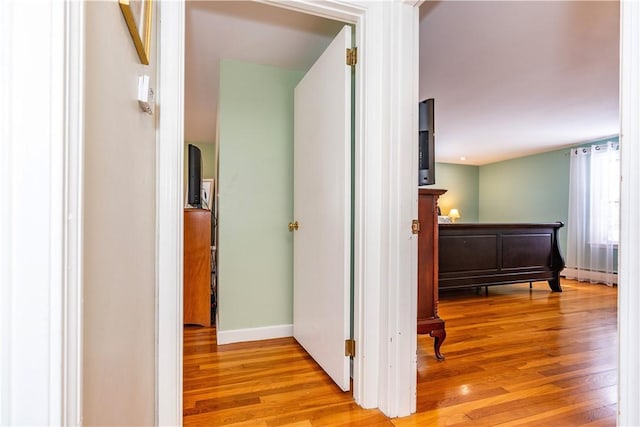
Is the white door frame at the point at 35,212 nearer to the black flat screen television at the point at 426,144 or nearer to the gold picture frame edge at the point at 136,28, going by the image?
the gold picture frame edge at the point at 136,28

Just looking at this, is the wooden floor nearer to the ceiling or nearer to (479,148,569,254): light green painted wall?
the ceiling

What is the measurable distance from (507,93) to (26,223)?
396 cm

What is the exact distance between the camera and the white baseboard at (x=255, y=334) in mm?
2414

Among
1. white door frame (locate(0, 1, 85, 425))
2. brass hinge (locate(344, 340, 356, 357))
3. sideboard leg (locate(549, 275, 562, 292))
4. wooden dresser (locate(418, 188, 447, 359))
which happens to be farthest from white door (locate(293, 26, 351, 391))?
sideboard leg (locate(549, 275, 562, 292))

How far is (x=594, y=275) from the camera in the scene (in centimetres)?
512

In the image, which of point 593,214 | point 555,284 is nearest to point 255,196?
point 555,284

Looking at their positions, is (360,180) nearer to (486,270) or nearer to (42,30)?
(42,30)

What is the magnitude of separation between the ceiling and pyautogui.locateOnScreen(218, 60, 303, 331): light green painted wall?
246mm

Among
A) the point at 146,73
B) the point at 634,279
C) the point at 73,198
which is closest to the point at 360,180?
the point at 146,73

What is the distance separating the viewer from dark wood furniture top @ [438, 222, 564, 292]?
3.52m

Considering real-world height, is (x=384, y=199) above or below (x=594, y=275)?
Result: above

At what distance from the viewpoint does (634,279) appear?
616 mm

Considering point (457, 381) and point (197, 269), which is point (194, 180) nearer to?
point (197, 269)

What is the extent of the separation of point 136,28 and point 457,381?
2.12m
